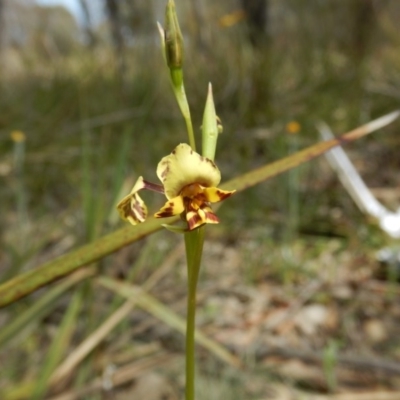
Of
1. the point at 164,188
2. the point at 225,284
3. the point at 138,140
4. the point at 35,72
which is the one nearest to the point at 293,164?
the point at 164,188

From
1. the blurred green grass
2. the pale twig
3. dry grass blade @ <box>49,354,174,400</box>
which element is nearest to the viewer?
dry grass blade @ <box>49,354,174,400</box>

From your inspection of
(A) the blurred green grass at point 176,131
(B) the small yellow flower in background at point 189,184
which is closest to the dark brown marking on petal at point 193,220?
(B) the small yellow flower in background at point 189,184

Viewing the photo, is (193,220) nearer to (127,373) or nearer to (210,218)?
(210,218)

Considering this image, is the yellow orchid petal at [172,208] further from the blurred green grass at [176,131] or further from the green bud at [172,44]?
the blurred green grass at [176,131]

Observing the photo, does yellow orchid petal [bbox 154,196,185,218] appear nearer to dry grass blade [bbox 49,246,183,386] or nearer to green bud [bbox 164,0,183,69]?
green bud [bbox 164,0,183,69]

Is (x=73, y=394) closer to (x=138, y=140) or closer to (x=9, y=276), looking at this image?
(x=9, y=276)

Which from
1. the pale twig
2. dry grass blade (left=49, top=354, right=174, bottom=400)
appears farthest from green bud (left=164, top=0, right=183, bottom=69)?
the pale twig

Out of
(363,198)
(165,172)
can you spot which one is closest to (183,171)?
(165,172)
